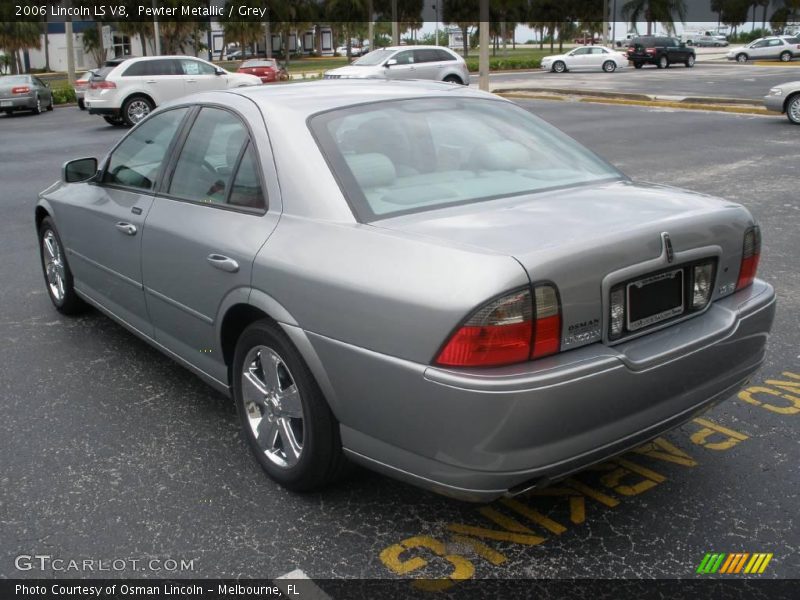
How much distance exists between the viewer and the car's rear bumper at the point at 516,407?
104 inches

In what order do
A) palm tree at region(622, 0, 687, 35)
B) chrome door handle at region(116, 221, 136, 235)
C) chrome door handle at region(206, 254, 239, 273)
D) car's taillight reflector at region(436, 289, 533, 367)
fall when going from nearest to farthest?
car's taillight reflector at region(436, 289, 533, 367), chrome door handle at region(206, 254, 239, 273), chrome door handle at region(116, 221, 136, 235), palm tree at region(622, 0, 687, 35)

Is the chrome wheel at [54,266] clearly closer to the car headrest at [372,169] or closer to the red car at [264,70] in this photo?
the car headrest at [372,169]

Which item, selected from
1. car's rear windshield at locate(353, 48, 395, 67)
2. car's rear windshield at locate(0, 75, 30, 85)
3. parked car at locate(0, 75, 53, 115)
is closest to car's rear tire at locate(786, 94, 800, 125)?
car's rear windshield at locate(353, 48, 395, 67)

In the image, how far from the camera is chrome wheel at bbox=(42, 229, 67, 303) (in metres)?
5.79

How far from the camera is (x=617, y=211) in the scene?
314cm

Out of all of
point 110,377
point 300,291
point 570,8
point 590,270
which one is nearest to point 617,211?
point 590,270

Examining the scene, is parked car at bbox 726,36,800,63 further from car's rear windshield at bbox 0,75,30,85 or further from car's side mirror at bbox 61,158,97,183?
car's side mirror at bbox 61,158,97,183

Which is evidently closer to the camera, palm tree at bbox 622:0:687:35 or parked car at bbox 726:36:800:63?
parked car at bbox 726:36:800:63

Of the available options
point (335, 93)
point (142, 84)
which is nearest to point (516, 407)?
point (335, 93)

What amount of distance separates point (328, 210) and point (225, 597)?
4.58ft

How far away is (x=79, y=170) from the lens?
17.6ft

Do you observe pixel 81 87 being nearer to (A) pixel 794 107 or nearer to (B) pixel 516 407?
(A) pixel 794 107

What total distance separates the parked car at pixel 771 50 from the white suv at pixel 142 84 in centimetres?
3875

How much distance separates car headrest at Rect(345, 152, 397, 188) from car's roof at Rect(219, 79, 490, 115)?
14.5 inches
